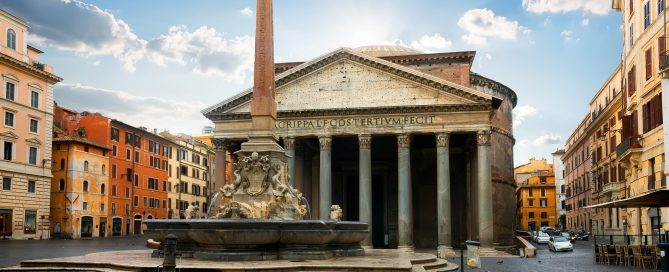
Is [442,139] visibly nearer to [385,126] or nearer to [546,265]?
[385,126]

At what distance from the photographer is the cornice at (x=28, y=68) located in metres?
41.0

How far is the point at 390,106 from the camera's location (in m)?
34.4

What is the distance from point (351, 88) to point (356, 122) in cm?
183

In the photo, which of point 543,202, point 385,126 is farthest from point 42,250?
point 543,202

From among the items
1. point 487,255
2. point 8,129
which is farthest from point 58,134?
point 487,255

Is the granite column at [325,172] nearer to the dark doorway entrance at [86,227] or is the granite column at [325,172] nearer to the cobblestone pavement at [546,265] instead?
the cobblestone pavement at [546,265]

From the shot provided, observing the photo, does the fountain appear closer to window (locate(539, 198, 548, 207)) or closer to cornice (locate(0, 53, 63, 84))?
cornice (locate(0, 53, 63, 84))

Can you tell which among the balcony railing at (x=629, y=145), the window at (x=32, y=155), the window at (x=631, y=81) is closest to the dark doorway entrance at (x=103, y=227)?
the window at (x=32, y=155)

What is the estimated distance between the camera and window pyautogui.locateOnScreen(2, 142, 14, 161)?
1637 inches

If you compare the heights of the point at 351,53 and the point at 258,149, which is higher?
the point at 351,53

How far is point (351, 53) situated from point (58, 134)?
27.3m

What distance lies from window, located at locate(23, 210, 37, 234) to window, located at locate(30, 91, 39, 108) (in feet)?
22.5

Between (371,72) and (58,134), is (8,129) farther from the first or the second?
(371,72)

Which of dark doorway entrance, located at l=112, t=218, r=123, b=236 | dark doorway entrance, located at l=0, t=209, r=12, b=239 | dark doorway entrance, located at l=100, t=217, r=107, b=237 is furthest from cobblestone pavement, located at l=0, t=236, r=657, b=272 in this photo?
dark doorway entrance, located at l=112, t=218, r=123, b=236
